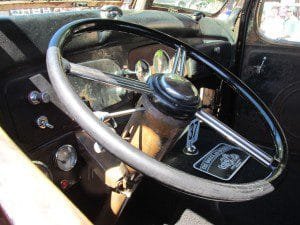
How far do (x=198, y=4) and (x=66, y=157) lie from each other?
1.78 metres

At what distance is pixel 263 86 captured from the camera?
205 centimetres

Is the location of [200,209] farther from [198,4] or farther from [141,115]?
[198,4]

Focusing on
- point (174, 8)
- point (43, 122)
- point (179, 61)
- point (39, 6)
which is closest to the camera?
point (43, 122)

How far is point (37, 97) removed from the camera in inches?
42.5

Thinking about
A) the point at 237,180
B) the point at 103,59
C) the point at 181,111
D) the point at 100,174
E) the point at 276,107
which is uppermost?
the point at 181,111

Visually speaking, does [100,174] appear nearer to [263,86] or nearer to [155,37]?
[155,37]

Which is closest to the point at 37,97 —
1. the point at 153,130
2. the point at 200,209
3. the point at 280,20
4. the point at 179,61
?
the point at 153,130

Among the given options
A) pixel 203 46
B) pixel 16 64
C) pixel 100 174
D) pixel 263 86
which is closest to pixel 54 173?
pixel 100 174

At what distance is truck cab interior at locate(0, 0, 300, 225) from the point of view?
701 millimetres

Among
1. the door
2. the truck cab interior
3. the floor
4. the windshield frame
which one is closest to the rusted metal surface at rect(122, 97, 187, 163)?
the truck cab interior

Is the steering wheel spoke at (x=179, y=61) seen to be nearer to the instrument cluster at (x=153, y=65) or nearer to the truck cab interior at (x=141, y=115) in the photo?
the truck cab interior at (x=141, y=115)

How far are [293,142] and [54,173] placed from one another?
1.46 m

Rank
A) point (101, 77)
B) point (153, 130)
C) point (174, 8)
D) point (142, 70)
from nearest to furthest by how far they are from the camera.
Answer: point (101, 77) < point (153, 130) < point (142, 70) < point (174, 8)

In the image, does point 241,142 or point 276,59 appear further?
point 276,59
